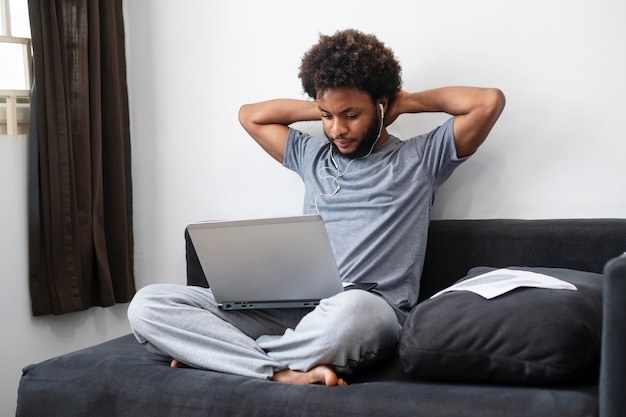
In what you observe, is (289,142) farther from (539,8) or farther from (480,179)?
(539,8)

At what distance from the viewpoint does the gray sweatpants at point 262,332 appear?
1706mm

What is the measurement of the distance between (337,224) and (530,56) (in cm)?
76

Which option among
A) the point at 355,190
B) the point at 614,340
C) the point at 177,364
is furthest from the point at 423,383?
the point at 355,190

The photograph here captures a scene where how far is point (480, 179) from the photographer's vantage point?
2.30 meters

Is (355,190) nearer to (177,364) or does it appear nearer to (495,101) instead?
Answer: (495,101)

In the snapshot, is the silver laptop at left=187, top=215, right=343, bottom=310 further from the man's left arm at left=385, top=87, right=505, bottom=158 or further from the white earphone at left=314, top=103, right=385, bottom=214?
the man's left arm at left=385, top=87, right=505, bottom=158

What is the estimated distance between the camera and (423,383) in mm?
1611

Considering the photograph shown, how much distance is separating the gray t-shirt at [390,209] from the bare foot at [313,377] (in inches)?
17.4

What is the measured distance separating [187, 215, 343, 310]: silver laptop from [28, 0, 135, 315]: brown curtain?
2.69 feet

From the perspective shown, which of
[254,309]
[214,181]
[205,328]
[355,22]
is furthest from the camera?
[214,181]

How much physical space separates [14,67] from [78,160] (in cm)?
37

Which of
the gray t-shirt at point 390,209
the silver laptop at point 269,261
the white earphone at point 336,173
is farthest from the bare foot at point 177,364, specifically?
the white earphone at point 336,173

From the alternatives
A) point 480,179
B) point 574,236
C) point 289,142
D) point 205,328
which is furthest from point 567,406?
point 289,142

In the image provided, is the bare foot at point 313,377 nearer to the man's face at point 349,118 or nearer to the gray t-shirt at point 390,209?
the gray t-shirt at point 390,209
